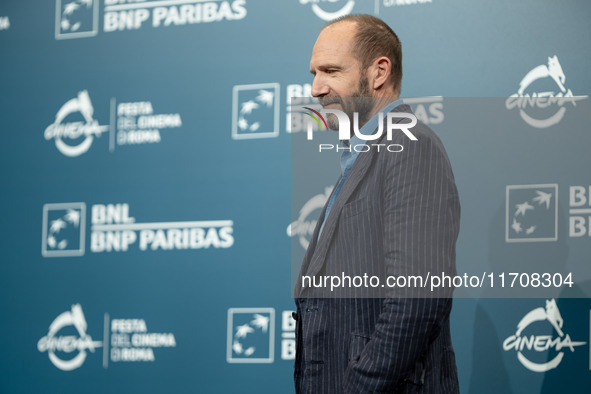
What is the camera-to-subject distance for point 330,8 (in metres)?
3.41

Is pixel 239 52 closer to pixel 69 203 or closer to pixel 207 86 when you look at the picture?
pixel 207 86

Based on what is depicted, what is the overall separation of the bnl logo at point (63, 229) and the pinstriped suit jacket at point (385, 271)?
6.44 ft

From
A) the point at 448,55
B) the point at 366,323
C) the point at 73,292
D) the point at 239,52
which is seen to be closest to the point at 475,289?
the point at 448,55

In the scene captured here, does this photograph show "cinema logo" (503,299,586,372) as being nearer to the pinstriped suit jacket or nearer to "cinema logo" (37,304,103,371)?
the pinstriped suit jacket

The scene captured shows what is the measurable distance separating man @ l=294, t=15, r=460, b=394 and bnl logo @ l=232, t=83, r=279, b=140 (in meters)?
1.25

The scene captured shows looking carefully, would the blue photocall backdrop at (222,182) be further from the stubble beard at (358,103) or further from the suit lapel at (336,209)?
the suit lapel at (336,209)

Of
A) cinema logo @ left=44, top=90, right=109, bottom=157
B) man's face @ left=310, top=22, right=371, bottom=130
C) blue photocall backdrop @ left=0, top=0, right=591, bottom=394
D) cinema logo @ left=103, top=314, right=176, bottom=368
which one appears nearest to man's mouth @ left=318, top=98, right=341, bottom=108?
man's face @ left=310, top=22, right=371, bottom=130

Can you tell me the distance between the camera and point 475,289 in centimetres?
302

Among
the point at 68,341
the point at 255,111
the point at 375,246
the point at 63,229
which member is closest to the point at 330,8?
the point at 255,111

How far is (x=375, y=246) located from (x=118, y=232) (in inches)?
79.1

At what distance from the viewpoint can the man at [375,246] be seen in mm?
1755

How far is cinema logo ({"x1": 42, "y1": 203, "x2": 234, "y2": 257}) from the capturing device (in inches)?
137

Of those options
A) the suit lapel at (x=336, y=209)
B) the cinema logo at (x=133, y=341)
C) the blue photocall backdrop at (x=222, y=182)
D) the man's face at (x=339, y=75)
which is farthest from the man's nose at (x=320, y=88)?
the cinema logo at (x=133, y=341)

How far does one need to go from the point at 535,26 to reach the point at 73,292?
2351 millimetres
